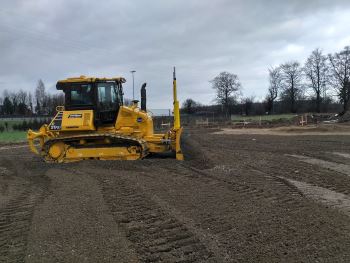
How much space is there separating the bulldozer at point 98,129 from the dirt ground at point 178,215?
8.46 ft

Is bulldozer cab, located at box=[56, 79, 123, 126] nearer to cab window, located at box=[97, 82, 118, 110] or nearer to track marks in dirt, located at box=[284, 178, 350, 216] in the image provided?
cab window, located at box=[97, 82, 118, 110]

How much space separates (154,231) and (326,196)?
3931 mm

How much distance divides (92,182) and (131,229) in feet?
14.5

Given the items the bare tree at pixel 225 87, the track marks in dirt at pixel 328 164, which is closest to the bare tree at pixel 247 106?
the bare tree at pixel 225 87

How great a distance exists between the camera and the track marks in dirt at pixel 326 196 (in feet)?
24.1

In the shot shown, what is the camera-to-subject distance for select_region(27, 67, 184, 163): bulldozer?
14852 mm

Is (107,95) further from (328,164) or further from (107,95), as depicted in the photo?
(328,164)

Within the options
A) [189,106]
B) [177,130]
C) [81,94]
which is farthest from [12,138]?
[189,106]

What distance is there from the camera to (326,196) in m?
8.19

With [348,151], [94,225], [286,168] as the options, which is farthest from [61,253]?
[348,151]

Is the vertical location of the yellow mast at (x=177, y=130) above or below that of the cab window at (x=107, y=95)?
below

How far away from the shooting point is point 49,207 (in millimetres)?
7500

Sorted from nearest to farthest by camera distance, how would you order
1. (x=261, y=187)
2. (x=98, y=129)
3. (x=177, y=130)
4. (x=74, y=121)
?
(x=261, y=187) < (x=177, y=130) < (x=74, y=121) < (x=98, y=129)

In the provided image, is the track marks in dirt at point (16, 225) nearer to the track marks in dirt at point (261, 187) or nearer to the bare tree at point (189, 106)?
the track marks in dirt at point (261, 187)
